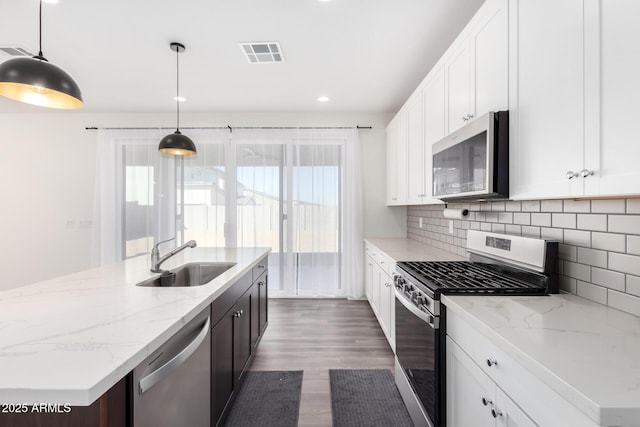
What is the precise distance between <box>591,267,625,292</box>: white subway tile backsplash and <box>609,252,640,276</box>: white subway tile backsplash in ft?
0.08

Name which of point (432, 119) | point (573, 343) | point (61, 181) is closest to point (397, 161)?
point (432, 119)

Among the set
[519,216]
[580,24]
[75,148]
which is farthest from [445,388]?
[75,148]

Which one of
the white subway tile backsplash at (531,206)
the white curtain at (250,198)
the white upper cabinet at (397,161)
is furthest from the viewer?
the white curtain at (250,198)

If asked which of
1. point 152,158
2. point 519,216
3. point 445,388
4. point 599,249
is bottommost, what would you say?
point 445,388

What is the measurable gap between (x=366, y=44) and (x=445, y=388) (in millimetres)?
2573

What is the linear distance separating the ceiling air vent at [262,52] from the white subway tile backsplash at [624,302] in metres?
2.74

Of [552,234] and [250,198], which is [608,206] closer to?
[552,234]

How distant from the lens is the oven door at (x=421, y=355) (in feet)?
4.81

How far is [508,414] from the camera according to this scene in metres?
0.99

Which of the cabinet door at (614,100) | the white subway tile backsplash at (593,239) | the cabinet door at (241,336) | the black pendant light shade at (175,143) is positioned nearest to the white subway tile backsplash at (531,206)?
the white subway tile backsplash at (593,239)

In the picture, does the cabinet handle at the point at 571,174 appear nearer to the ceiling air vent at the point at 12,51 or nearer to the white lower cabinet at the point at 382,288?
the white lower cabinet at the point at 382,288

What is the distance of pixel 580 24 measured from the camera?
110cm

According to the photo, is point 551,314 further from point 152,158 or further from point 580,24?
point 152,158

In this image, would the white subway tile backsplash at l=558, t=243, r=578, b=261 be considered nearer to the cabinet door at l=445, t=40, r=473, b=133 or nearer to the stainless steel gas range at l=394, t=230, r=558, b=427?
the stainless steel gas range at l=394, t=230, r=558, b=427
